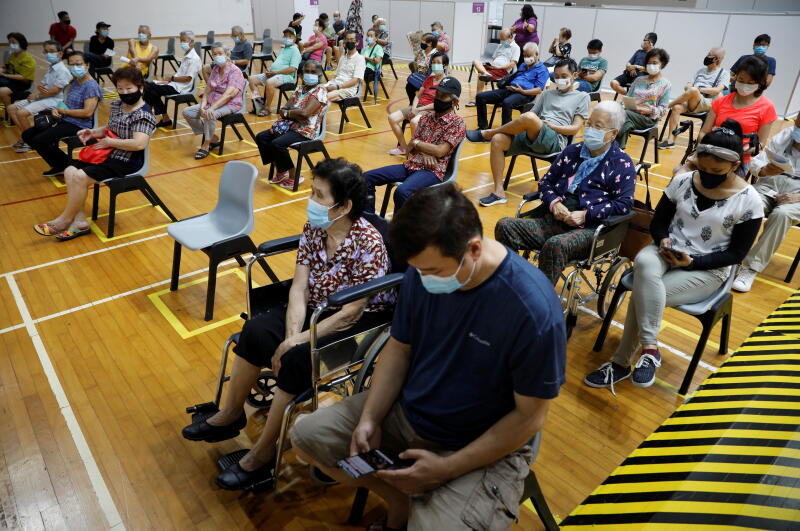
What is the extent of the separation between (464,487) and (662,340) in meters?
2.39

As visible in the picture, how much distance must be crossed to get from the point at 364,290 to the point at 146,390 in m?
1.58

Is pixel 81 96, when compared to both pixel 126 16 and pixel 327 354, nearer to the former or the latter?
pixel 327 354

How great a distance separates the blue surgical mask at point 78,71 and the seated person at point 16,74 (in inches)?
108

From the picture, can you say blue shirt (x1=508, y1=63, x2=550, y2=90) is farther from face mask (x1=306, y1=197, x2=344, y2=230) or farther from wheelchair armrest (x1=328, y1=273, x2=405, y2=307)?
wheelchair armrest (x1=328, y1=273, x2=405, y2=307)

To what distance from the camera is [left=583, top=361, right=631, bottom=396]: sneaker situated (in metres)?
2.95

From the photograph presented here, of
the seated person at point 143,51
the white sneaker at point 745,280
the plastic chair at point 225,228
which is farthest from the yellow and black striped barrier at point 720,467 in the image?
the seated person at point 143,51

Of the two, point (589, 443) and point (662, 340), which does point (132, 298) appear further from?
point (662, 340)

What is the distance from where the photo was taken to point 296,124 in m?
5.71

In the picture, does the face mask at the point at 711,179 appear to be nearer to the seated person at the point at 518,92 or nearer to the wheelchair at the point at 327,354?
the wheelchair at the point at 327,354

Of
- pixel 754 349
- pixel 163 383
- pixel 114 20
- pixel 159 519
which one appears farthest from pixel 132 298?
pixel 114 20

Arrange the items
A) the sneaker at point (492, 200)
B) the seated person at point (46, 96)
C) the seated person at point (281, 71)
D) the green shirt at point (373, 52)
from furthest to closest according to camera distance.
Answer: the green shirt at point (373, 52)
the seated person at point (281, 71)
the seated person at point (46, 96)
the sneaker at point (492, 200)

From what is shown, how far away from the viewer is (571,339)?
11.2ft

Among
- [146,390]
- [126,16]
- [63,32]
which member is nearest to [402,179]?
[146,390]

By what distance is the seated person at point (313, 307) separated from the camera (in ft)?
7.28
